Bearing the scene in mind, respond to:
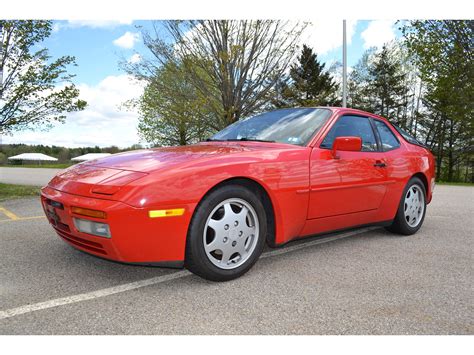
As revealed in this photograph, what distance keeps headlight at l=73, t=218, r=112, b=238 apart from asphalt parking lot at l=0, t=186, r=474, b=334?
412 mm

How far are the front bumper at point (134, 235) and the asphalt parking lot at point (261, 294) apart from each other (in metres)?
0.26

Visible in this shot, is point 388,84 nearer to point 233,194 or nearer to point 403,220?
point 403,220

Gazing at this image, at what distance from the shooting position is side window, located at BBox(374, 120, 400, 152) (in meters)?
4.17

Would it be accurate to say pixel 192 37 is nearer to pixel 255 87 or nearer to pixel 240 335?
pixel 255 87

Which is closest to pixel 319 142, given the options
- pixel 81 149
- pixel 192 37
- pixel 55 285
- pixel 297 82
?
pixel 55 285

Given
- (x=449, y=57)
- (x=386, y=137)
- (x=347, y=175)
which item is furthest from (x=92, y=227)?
(x=449, y=57)

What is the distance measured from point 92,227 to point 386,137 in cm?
321

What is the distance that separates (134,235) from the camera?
245 cm

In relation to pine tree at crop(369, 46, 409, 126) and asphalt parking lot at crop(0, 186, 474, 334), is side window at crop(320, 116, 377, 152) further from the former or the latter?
pine tree at crop(369, 46, 409, 126)

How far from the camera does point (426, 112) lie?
101 feet

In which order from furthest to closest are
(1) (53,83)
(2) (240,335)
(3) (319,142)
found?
(1) (53,83), (3) (319,142), (2) (240,335)

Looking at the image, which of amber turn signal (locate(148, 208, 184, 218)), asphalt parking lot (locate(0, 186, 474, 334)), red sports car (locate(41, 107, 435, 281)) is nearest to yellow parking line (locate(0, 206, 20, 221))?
asphalt parking lot (locate(0, 186, 474, 334))

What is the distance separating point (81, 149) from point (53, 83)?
59.0 meters

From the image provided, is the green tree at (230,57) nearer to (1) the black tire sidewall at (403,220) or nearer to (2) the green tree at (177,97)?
(2) the green tree at (177,97)
